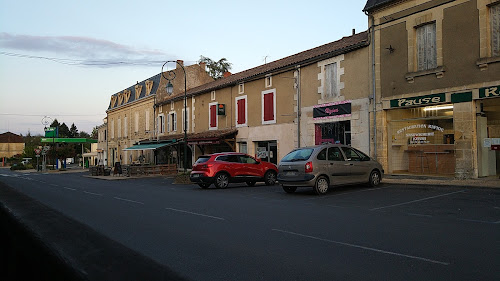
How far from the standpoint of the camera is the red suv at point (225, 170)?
56.7 feet

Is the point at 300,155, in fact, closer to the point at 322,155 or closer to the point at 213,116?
the point at 322,155

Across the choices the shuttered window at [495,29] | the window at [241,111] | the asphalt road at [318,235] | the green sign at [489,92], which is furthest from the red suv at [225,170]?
the shuttered window at [495,29]

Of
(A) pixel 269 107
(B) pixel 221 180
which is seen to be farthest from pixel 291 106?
(B) pixel 221 180

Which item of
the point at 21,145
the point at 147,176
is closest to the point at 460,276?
the point at 147,176

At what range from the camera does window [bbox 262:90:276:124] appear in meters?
24.6

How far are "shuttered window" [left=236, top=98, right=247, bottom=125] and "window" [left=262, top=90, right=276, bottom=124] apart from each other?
2.29 m

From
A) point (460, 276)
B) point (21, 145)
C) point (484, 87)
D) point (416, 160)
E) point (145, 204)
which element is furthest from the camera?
point (21, 145)

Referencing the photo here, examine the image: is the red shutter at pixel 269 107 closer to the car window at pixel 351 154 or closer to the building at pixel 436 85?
the building at pixel 436 85

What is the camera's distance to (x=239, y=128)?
2797 centimetres

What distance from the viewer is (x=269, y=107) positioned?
25.0 metres

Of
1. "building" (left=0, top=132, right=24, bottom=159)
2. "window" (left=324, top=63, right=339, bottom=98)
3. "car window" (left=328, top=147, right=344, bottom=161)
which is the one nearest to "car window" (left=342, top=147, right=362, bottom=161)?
"car window" (left=328, top=147, right=344, bottom=161)

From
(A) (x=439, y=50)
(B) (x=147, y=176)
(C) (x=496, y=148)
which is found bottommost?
(B) (x=147, y=176)

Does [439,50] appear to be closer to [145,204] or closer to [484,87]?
[484,87]

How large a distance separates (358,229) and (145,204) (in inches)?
275
